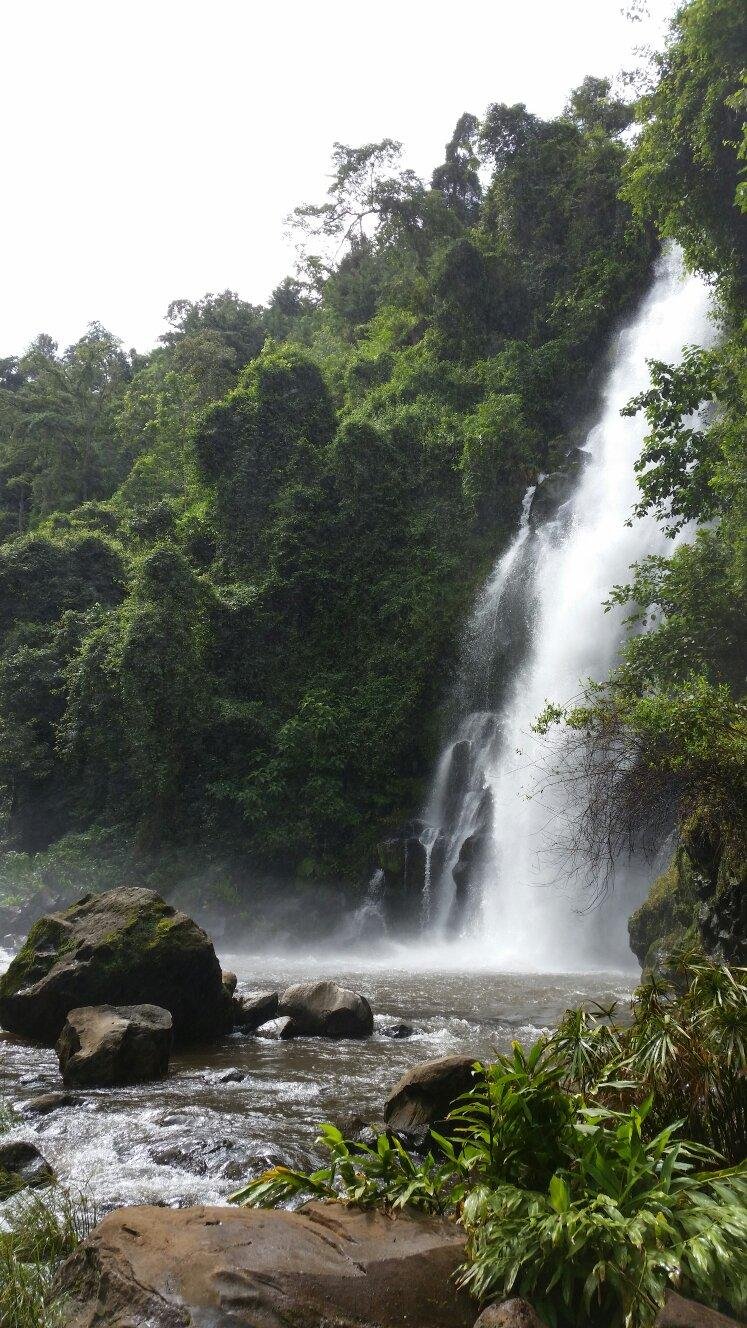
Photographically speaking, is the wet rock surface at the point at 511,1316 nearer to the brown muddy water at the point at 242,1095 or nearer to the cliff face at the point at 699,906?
the brown muddy water at the point at 242,1095

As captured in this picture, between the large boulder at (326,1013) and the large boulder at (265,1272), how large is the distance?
6317 millimetres

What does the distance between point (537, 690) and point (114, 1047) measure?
545 inches

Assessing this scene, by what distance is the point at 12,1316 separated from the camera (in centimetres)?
337

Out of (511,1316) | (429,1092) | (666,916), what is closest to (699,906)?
(666,916)

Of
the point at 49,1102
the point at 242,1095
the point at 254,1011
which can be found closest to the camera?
the point at 49,1102

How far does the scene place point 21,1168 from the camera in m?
5.46

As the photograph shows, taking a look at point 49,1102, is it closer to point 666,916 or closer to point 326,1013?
point 326,1013

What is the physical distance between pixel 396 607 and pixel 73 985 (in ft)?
51.2

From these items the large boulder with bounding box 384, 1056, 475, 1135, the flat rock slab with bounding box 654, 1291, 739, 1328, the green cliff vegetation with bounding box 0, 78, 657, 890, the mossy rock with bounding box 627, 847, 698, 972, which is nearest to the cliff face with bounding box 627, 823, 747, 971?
the mossy rock with bounding box 627, 847, 698, 972

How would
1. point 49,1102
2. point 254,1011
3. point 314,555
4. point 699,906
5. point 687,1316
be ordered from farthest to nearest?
point 314,555, point 254,1011, point 699,906, point 49,1102, point 687,1316

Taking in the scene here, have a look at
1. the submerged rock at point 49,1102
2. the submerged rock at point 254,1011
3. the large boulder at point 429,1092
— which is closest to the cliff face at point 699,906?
the large boulder at point 429,1092

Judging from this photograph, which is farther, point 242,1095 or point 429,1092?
point 242,1095

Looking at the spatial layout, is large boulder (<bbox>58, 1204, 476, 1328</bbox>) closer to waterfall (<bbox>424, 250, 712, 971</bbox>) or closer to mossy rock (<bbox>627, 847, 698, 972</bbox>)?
mossy rock (<bbox>627, 847, 698, 972</bbox>)

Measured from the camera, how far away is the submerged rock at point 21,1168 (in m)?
5.19
